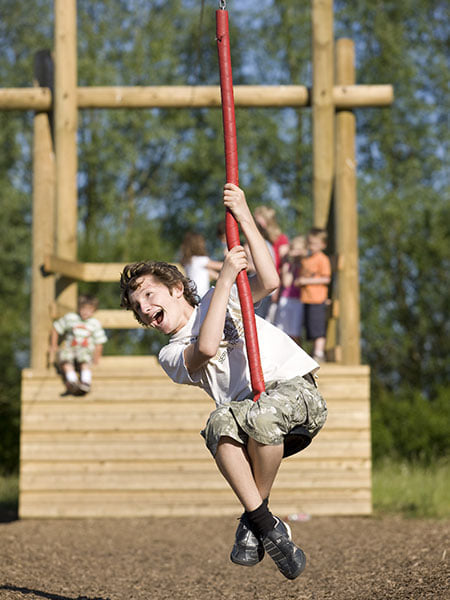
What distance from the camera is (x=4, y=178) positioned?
20.8 m

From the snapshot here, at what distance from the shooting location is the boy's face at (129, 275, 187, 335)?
3.89 meters

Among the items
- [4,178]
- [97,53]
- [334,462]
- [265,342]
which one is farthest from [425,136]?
[265,342]

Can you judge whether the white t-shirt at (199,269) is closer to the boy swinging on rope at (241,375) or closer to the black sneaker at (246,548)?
the boy swinging on rope at (241,375)

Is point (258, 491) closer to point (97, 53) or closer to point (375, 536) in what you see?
point (375, 536)

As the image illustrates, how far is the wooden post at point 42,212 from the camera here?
852 centimetres

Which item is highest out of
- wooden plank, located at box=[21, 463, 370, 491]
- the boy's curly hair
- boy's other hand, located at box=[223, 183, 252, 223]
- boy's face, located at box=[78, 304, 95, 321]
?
boy's other hand, located at box=[223, 183, 252, 223]

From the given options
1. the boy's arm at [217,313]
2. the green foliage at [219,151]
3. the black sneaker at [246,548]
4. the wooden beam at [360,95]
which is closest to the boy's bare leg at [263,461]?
the black sneaker at [246,548]

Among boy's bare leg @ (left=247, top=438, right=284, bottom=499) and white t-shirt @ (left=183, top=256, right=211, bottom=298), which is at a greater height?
white t-shirt @ (left=183, top=256, right=211, bottom=298)

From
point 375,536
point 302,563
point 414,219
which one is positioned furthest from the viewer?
point 414,219

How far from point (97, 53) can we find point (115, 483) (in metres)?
14.7

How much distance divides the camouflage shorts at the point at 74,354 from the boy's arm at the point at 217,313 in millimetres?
4563

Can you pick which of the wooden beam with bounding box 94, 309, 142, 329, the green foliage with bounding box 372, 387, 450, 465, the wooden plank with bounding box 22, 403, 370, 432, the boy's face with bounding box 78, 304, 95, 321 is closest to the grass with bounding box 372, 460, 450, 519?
the wooden plank with bounding box 22, 403, 370, 432

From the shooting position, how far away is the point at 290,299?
8609 millimetres

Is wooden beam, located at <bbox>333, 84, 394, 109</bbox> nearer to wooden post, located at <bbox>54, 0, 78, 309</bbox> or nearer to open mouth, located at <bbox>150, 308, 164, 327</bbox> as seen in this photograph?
wooden post, located at <bbox>54, 0, 78, 309</bbox>
